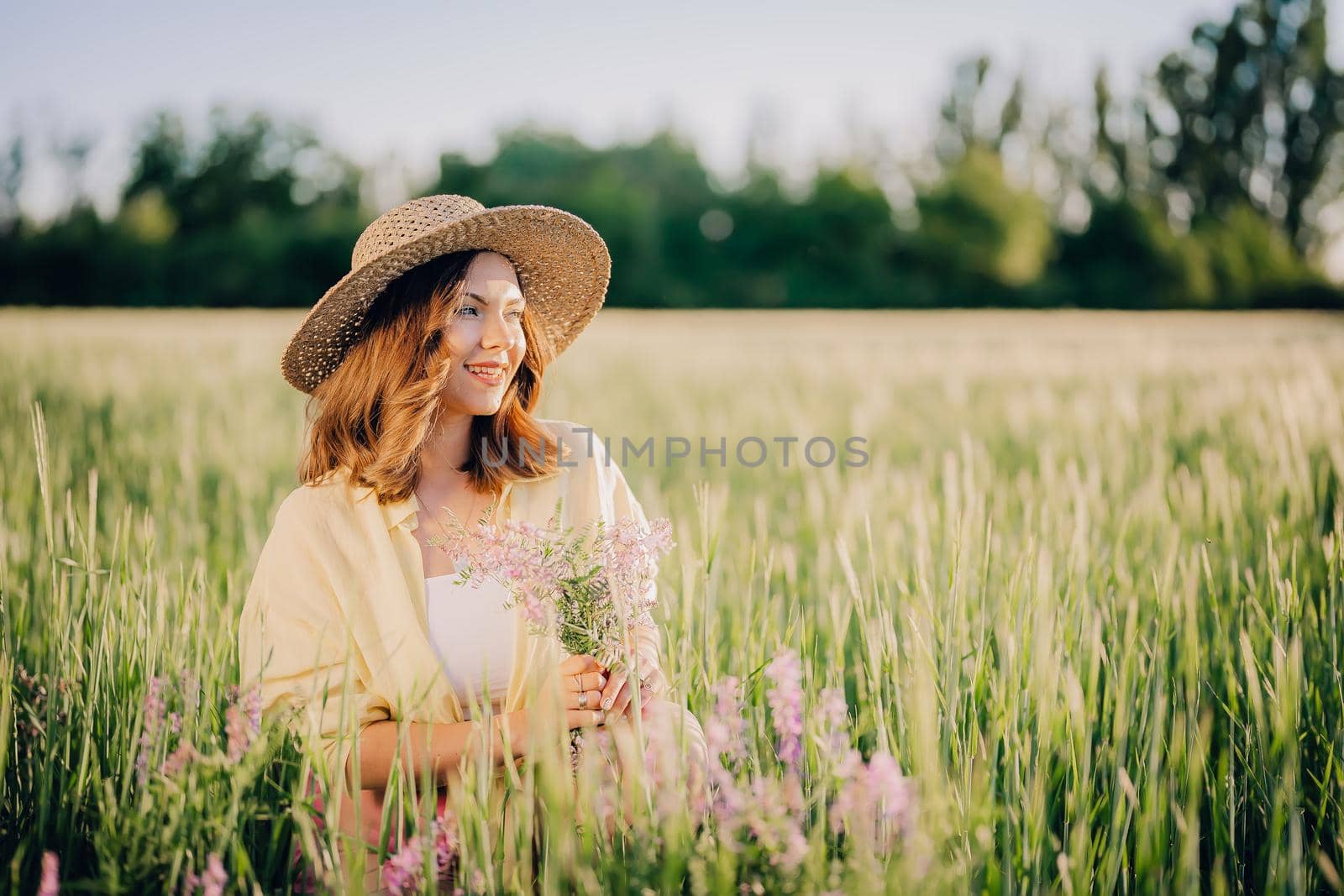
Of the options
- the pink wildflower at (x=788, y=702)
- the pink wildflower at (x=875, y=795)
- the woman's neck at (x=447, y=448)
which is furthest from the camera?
the woman's neck at (x=447, y=448)

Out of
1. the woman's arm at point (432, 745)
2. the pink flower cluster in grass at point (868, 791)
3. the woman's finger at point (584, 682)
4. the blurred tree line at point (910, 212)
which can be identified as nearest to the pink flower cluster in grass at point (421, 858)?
the woman's arm at point (432, 745)

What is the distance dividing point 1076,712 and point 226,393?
5.65 meters

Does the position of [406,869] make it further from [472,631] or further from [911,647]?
[911,647]

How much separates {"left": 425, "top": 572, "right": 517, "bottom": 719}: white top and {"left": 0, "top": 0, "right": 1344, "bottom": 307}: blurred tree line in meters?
31.3

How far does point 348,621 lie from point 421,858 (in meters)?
0.38

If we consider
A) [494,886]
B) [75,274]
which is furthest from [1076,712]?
[75,274]

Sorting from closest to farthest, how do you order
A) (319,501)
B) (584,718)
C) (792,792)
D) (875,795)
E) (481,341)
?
(875,795), (792,792), (584,718), (319,501), (481,341)

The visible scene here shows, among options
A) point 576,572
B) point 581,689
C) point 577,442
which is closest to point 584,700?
point 581,689

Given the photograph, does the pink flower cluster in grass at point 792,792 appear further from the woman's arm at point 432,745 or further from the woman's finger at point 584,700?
the woman's arm at point 432,745

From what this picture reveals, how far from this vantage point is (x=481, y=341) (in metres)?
1.58

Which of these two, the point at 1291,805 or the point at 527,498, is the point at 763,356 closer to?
the point at 527,498

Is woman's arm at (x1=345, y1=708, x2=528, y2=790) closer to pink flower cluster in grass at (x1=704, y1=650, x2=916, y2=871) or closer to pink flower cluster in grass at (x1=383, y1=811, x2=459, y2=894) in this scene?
pink flower cluster in grass at (x1=383, y1=811, x2=459, y2=894)

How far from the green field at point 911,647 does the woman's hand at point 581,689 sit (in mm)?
180

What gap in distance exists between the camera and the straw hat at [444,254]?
1.54 metres
